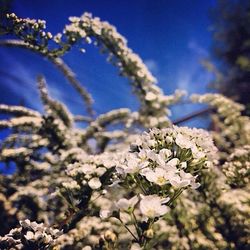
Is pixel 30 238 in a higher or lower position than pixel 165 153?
lower

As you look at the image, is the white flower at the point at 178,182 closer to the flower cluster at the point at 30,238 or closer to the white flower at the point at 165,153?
the white flower at the point at 165,153

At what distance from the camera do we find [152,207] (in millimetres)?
1627

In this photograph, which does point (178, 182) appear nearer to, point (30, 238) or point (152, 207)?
point (152, 207)

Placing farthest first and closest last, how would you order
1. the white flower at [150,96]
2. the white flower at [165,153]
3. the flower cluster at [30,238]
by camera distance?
the white flower at [150,96], the flower cluster at [30,238], the white flower at [165,153]

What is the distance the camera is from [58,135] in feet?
15.2

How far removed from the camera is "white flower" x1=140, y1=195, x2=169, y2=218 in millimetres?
1604

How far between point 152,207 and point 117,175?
46 centimetres

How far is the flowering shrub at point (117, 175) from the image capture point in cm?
187

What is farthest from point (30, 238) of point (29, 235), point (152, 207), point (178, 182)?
point (178, 182)

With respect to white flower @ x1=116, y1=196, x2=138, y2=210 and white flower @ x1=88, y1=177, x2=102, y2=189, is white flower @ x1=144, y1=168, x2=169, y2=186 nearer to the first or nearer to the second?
white flower @ x1=116, y1=196, x2=138, y2=210

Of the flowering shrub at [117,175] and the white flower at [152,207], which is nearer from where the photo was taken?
the white flower at [152,207]

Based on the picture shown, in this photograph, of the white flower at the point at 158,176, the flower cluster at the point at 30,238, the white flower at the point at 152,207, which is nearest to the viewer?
the white flower at the point at 152,207

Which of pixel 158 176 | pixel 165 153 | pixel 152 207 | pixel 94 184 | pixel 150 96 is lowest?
pixel 152 207

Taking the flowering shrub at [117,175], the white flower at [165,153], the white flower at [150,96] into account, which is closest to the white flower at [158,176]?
the flowering shrub at [117,175]
